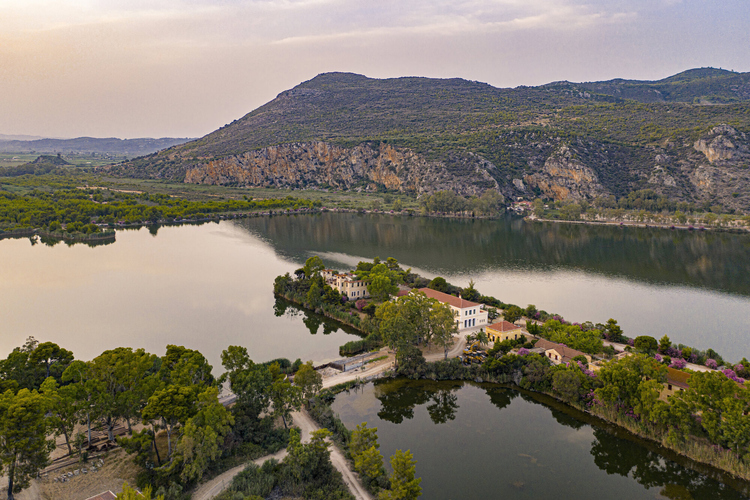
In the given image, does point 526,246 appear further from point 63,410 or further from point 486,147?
point 63,410

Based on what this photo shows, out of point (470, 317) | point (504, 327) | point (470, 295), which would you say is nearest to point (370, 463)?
point (504, 327)

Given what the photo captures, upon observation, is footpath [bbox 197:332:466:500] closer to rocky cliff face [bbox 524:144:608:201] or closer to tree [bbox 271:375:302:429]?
tree [bbox 271:375:302:429]

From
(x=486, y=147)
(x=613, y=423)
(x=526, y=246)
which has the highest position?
(x=486, y=147)

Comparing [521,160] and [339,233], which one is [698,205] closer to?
[521,160]

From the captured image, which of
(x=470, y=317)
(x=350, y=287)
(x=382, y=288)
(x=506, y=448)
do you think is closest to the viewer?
(x=506, y=448)

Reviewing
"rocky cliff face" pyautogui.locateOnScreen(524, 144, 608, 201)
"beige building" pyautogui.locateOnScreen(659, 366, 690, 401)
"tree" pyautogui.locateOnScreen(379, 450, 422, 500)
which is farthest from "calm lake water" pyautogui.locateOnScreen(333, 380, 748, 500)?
"rocky cliff face" pyautogui.locateOnScreen(524, 144, 608, 201)

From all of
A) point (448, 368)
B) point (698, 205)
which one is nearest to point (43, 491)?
point (448, 368)
